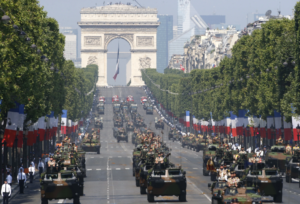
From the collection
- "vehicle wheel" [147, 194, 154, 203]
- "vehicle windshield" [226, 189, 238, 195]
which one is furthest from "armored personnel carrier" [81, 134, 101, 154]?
"vehicle windshield" [226, 189, 238, 195]

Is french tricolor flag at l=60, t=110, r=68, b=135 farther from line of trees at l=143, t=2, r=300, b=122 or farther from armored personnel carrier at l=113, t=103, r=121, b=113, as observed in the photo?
armored personnel carrier at l=113, t=103, r=121, b=113

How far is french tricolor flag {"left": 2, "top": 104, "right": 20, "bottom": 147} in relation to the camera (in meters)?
48.2

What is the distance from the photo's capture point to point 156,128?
6014 inches

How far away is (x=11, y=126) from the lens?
4881 centimetres

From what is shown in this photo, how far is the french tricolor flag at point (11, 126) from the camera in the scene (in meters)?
48.2

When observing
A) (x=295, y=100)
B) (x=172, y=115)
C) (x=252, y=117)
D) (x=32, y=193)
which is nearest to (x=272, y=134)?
(x=252, y=117)

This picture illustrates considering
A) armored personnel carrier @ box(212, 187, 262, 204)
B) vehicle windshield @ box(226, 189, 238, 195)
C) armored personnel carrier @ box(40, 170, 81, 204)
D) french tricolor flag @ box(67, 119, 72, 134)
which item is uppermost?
french tricolor flag @ box(67, 119, 72, 134)

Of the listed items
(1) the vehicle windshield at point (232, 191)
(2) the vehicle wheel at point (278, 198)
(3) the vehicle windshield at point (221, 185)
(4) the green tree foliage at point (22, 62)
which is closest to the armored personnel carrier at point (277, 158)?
(2) the vehicle wheel at point (278, 198)

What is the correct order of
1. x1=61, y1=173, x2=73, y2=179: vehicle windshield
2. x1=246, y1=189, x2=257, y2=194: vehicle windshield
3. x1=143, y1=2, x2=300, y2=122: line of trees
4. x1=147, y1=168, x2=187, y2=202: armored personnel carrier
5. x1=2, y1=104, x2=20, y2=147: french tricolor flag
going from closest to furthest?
1. x1=246, y1=189, x2=257, y2=194: vehicle windshield
2. x1=147, y1=168, x2=187, y2=202: armored personnel carrier
3. x1=61, y1=173, x2=73, y2=179: vehicle windshield
4. x1=2, y1=104, x2=20, y2=147: french tricolor flag
5. x1=143, y1=2, x2=300, y2=122: line of trees

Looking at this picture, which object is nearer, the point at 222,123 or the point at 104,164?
the point at 104,164

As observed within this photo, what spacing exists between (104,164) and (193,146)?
34595 mm

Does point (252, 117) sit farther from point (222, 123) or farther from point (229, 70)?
point (222, 123)

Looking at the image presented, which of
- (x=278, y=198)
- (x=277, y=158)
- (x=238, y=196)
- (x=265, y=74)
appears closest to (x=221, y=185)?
(x=238, y=196)

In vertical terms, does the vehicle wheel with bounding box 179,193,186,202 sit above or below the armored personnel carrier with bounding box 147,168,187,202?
below
